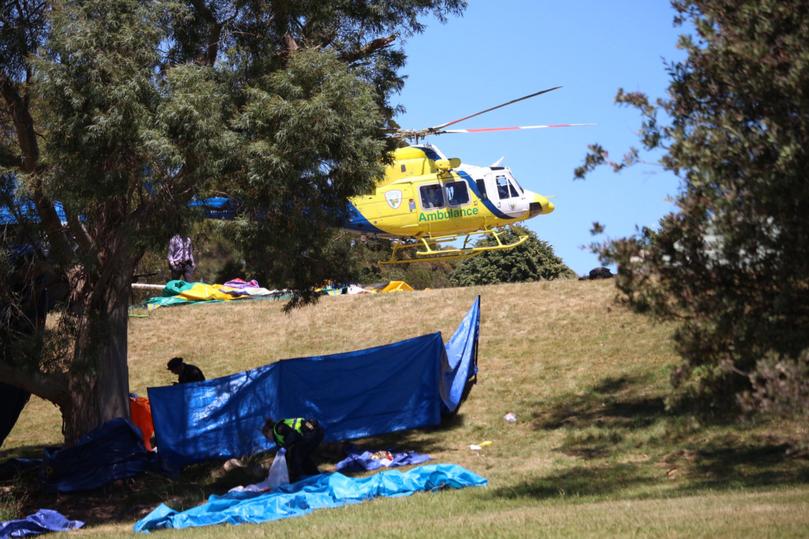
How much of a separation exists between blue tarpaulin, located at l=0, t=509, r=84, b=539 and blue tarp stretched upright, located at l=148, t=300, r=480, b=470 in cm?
284

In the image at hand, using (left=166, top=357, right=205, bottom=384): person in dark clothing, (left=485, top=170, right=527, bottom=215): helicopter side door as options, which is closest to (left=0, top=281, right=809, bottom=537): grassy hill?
(left=166, top=357, right=205, bottom=384): person in dark clothing

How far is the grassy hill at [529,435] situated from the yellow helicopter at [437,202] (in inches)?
152

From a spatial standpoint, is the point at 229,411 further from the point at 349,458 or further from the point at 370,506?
the point at 370,506

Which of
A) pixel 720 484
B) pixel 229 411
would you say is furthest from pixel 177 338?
pixel 720 484

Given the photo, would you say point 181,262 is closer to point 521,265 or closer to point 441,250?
point 441,250

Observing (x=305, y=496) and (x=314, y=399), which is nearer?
(x=305, y=496)

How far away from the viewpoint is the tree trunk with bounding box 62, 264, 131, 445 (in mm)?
14477

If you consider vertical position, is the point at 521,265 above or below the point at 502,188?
below

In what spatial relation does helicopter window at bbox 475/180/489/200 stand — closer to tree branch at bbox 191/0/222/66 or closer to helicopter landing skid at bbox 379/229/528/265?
helicopter landing skid at bbox 379/229/528/265

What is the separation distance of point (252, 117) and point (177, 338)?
10655mm

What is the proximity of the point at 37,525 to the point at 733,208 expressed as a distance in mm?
9430

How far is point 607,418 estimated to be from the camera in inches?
611

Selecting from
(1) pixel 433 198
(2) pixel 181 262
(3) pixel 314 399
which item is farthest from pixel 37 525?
(1) pixel 433 198

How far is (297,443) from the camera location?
13.4 m
